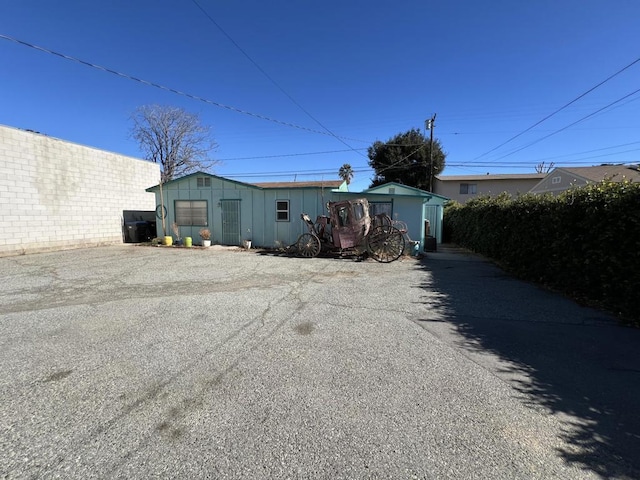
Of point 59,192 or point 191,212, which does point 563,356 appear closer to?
point 191,212

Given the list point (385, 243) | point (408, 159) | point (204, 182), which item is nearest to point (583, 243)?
point (385, 243)

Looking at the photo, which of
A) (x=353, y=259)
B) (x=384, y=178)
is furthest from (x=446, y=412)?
(x=384, y=178)

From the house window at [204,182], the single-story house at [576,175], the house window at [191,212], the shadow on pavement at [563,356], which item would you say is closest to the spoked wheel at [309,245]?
the shadow on pavement at [563,356]

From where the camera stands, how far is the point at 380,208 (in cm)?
1298

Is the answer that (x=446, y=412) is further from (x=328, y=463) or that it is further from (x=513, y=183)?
(x=513, y=183)

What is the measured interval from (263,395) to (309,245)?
881 centimetres

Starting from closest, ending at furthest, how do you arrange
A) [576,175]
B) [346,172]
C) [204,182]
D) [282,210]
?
[282,210] < [204,182] < [576,175] < [346,172]

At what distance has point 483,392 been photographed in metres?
2.75

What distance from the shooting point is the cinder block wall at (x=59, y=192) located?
10.9 m

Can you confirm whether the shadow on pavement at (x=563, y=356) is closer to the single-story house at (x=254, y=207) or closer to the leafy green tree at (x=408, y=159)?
the single-story house at (x=254, y=207)

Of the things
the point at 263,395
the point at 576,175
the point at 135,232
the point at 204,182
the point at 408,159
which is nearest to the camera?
the point at 263,395

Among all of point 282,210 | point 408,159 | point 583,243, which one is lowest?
point 583,243

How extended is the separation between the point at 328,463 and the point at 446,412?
1.10 meters

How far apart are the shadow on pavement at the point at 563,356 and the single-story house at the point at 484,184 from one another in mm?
27124
